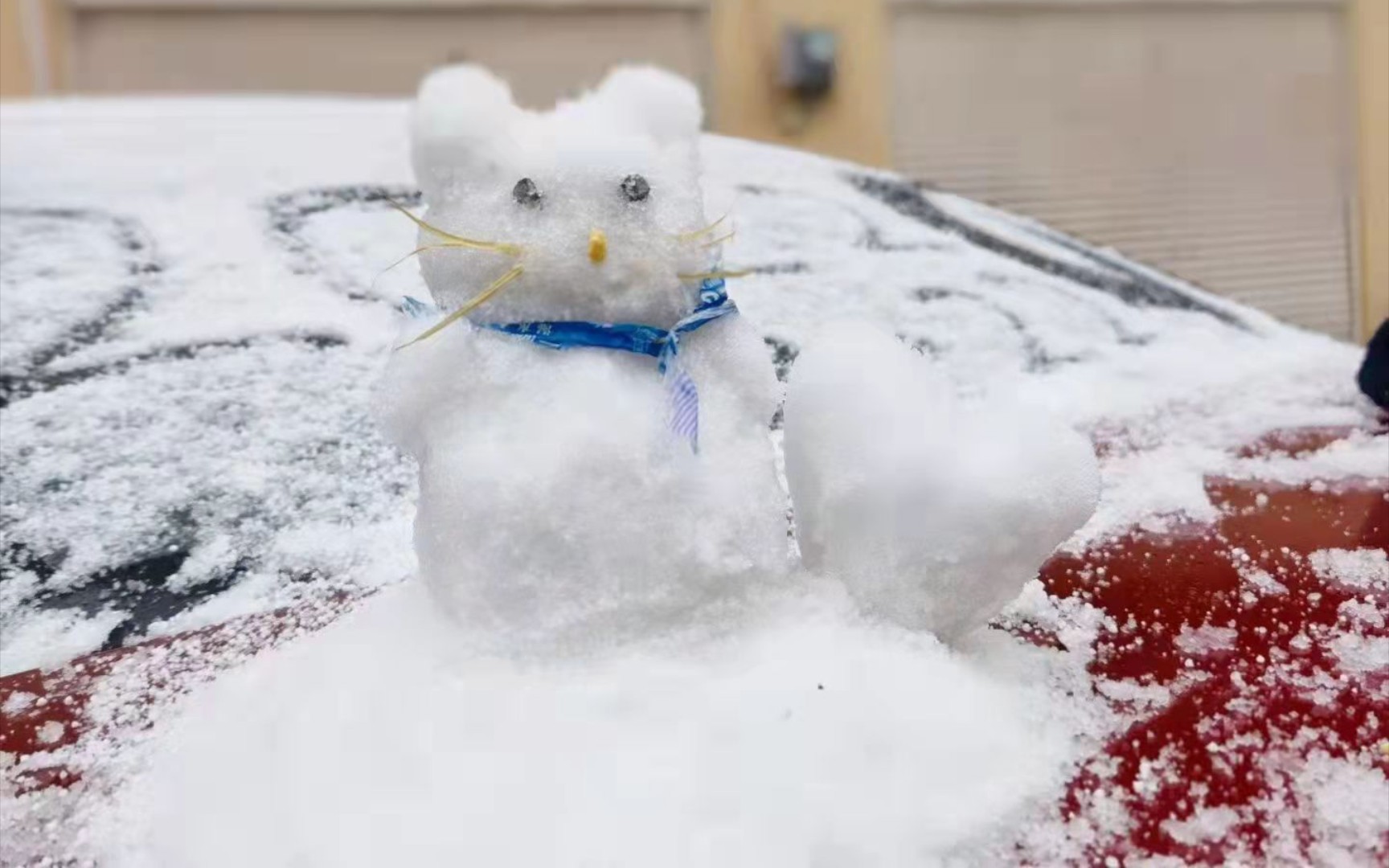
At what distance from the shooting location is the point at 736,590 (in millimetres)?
571

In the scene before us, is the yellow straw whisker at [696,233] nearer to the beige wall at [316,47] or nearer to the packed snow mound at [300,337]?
the packed snow mound at [300,337]

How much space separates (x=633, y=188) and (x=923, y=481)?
0.71 ft

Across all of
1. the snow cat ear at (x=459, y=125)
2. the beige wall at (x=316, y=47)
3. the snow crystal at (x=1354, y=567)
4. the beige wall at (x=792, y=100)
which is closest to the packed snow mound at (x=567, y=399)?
the snow cat ear at (x=459, y=125)

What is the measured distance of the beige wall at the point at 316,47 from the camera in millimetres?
2170

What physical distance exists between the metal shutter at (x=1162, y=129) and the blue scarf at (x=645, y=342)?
7.64 feet

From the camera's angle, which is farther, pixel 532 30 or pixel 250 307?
pixel 532 30

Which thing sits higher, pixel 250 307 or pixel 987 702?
pixel 250 307

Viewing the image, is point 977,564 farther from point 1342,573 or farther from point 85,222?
point 85,222

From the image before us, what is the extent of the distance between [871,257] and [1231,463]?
593 mm

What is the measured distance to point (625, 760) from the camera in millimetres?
498

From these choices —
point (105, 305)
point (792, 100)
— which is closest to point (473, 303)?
point (105, 305)

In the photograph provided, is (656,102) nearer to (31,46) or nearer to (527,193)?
(527,193)

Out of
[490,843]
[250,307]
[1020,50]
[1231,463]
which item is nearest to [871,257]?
[1231,463]

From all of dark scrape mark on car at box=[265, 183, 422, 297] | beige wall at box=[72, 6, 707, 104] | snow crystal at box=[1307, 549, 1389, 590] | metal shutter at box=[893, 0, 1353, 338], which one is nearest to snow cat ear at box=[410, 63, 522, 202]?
snow crystal at box=[1307, 549, 1389, 590]
